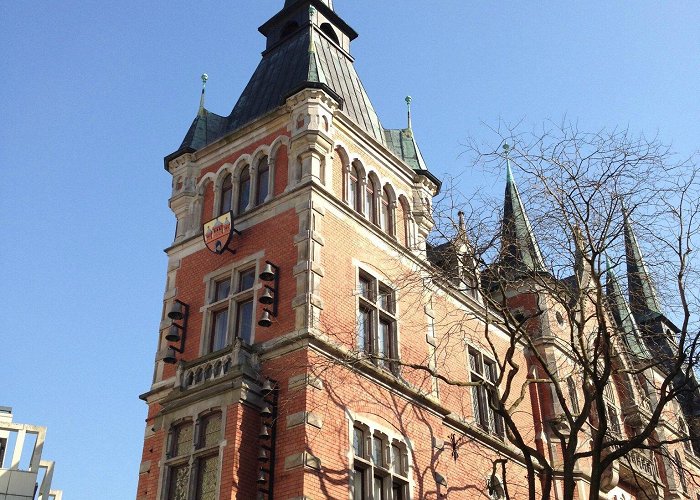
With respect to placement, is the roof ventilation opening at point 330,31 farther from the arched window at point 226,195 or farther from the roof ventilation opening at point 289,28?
the arched window at point 226,195

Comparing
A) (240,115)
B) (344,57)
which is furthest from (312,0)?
(240,115)

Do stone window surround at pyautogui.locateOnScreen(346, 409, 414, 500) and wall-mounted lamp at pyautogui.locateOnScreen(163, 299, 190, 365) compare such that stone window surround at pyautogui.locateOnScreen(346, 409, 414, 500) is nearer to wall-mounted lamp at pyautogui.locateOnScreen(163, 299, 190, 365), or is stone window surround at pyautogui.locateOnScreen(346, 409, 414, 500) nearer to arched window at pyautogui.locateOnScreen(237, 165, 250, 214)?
wall-mounted lamp at pyautogui.locateOnScreen(163, 299, 190, 365)

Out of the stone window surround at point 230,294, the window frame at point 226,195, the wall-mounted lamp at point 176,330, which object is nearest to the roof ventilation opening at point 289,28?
the window frame at point 226,195

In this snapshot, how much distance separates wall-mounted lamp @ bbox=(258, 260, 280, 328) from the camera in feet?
60.1

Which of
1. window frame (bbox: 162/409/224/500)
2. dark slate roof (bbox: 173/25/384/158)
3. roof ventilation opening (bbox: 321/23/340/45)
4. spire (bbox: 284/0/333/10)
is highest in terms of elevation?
spire (bbox: 284/0/333/10)

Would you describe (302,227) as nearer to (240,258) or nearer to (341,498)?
(240,258)

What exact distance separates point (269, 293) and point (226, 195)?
200 inches

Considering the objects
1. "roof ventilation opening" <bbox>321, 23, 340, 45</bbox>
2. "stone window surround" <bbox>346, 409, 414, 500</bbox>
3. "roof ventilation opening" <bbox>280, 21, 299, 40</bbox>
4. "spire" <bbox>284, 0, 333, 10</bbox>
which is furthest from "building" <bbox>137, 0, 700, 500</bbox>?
"spire" <bbox>284, 0, 333, 10</bbox>

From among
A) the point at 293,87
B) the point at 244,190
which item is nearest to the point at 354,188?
the point at 244,190

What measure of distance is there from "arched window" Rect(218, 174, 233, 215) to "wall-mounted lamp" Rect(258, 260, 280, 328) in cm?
377

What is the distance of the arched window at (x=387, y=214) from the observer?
23.0 metres

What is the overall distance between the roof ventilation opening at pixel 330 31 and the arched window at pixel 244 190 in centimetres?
787

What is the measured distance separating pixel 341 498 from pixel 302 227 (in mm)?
6462

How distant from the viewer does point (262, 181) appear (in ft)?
72.7
